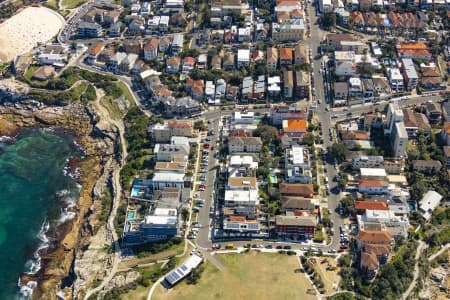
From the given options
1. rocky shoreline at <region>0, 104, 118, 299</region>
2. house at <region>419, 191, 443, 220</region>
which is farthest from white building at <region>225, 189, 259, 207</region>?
house at <region>419, 191, 443, 220</region>

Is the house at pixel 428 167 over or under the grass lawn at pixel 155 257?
over

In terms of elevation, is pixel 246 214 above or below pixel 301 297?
above

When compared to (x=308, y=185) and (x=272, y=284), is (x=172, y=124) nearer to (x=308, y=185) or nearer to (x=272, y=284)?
(x=308, y=185)

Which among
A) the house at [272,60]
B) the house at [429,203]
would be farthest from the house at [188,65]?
the house at [429,203]

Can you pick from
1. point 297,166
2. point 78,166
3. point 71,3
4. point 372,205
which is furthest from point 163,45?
point 372,205

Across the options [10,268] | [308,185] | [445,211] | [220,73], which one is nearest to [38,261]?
[10,268]

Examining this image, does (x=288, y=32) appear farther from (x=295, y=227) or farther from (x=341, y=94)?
(x=295, y=227)

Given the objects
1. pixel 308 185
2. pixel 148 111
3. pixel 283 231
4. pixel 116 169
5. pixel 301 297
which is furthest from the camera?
pixel 148 111

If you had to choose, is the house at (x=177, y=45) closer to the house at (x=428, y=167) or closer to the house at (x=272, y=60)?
the house at (x=272, y=60)

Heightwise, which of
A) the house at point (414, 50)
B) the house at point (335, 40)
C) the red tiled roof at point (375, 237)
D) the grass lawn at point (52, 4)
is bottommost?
the red tiled roof at point (375, 237)
